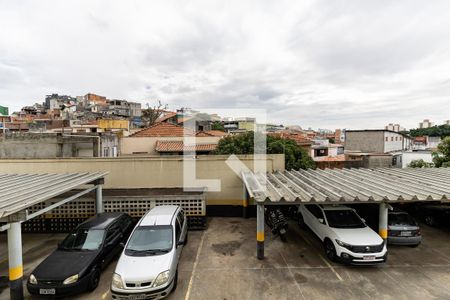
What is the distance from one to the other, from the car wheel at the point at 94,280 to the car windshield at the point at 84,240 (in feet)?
2.22

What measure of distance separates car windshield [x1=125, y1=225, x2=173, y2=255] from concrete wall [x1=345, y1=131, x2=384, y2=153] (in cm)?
3911

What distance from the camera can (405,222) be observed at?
9320 mm

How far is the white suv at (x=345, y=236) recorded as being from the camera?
7512mm

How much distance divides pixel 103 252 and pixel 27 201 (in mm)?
2405

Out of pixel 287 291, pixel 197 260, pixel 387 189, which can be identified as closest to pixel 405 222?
pixel 387 189

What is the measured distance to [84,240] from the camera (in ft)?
25.2

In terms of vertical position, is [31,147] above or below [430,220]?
above

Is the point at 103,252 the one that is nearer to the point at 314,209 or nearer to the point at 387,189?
the point at 314,209

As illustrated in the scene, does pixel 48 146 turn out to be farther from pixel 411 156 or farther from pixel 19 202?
pixel 411 156

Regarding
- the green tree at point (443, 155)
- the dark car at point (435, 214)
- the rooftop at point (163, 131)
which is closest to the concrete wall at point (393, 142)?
the green tree at point (443, 155)

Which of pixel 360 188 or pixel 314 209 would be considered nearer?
pixel 360 188

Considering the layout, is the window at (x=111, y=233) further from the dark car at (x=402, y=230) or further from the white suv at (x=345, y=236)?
the dark car at (x=402, y=230)

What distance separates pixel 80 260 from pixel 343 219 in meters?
7.93

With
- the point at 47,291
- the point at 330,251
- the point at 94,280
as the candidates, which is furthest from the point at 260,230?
the point at 47,291
